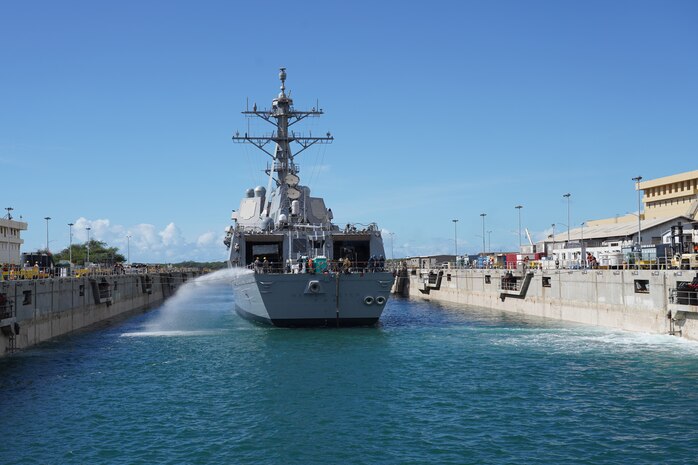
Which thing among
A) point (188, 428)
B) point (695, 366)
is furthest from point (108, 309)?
point (695, 366)

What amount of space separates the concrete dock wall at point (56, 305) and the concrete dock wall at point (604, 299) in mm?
33163

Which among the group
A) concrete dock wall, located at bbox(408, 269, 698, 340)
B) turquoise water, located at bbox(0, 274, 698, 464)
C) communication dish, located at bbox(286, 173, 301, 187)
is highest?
communication dish, located at bbox(286, 173, 301, 187)

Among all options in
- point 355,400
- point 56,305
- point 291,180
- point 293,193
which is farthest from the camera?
point 291,180

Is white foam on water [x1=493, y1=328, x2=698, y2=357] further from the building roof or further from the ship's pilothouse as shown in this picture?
the building roof

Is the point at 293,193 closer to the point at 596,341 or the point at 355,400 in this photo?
the point at 596,341

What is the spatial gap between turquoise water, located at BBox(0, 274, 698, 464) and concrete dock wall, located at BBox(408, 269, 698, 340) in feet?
4.94

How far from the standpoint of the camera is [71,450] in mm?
17250

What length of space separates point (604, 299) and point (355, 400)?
80.5ft

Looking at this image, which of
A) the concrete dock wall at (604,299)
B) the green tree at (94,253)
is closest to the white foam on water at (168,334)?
the concrete dock wall at (604,299)

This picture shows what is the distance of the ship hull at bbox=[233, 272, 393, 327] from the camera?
37.4 m

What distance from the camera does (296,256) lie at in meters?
44.5

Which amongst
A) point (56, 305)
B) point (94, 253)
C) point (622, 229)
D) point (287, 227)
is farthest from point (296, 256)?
point (94, 253)

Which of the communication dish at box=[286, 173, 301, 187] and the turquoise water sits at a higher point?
the communication dish at box=[286, 173, 301, 187]

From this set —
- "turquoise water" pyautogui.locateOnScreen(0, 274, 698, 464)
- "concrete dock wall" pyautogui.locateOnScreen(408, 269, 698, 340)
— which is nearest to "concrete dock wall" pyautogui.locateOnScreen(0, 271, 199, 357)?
"turquoise water" pyautogui.locateOnScreen(0, 274, 698, 464)
